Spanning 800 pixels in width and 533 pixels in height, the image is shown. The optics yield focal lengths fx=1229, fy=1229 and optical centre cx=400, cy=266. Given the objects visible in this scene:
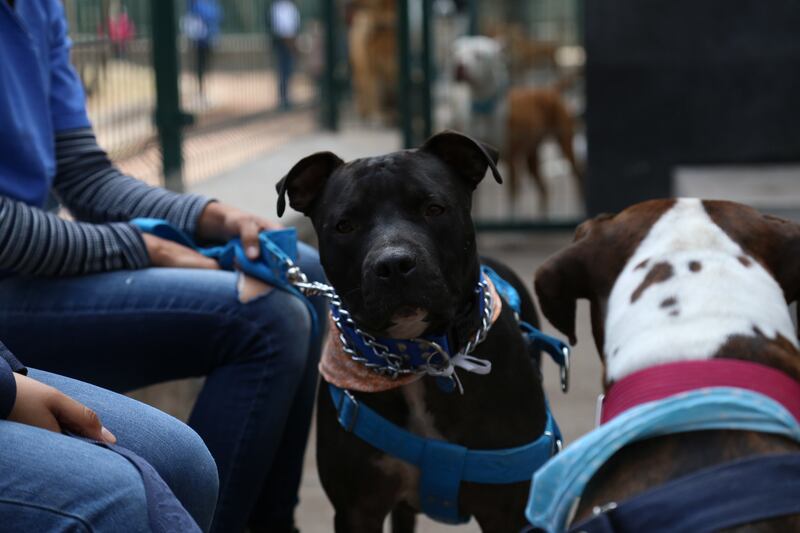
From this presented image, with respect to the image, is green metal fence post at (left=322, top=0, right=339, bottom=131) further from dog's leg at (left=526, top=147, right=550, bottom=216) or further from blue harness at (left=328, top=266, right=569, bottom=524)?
blue harness at (left=328, top=266, right=569, bottom=524)

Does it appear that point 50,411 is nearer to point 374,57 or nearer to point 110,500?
point 110,500

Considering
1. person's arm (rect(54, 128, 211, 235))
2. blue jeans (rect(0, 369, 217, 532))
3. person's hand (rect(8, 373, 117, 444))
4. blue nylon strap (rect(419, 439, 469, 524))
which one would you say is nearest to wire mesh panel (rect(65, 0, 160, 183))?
person's arm (rect(54, 128, 211, 235))

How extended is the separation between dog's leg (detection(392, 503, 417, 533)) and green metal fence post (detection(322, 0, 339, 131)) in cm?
677

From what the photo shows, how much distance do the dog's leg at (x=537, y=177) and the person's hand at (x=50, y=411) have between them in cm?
694

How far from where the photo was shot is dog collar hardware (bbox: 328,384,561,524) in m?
2.89

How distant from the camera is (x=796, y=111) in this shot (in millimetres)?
7438

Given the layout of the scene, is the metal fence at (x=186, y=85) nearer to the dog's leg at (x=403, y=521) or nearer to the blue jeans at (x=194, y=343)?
the blue jeans at (x=194, y=343)

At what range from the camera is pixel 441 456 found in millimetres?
2889

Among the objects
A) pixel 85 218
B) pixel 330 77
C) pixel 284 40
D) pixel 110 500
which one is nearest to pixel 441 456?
pixel 110 500

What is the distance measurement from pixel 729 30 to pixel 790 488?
19.8 feet

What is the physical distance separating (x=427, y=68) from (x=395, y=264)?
5.88 metres

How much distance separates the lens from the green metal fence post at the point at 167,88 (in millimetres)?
6043

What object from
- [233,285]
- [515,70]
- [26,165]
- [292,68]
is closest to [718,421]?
[233,285]

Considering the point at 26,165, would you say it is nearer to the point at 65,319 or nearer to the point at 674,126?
the point at 65,319
